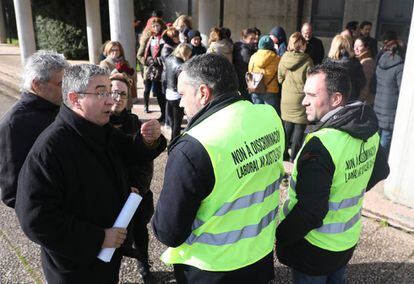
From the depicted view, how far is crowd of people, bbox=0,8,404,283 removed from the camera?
174 centimetres

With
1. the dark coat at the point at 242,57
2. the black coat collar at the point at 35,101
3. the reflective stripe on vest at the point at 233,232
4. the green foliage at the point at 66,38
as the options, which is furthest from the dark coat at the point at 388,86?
the green foliage at the point at 66,38

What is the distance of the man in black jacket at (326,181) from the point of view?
77.2 inches

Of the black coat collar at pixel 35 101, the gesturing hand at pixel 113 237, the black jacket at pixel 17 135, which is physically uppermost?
the black coat collar at pixel 35 101

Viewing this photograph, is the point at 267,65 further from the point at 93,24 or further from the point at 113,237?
the point at 93,24

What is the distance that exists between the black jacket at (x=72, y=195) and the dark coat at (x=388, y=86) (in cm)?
382

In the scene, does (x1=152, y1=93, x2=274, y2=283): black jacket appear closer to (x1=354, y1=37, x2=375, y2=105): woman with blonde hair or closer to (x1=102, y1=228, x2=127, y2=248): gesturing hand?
(x1=102, y1=228, x2=127, y2=248): gesturing hand

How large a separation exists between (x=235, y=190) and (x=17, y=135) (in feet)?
4.71

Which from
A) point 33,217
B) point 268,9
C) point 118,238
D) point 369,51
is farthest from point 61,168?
point 268,9

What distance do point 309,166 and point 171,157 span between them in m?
0.71

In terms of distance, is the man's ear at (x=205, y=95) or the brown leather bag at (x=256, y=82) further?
the brown leather bag at (x=256, y=82)

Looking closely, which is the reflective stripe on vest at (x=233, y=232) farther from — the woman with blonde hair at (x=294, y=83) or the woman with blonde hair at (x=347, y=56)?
the woman with blonde hair at (x=347, y=56)

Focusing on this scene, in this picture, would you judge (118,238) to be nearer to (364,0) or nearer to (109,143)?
(109,143)

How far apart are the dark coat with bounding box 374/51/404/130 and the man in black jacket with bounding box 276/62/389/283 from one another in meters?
2.85

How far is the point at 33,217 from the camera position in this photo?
185 centimetres
